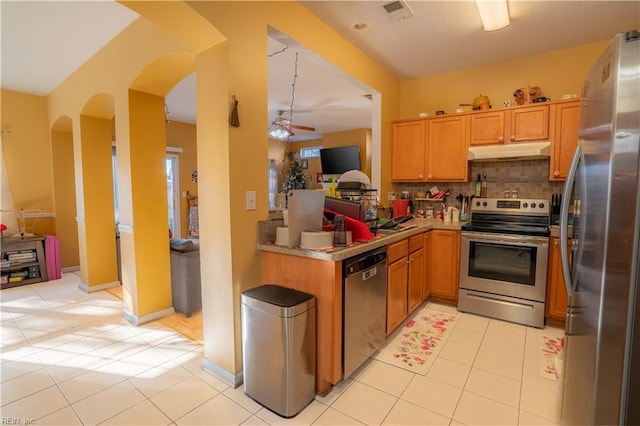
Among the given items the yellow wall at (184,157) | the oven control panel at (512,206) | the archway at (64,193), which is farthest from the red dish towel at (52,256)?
the oven control panel at (512,206)

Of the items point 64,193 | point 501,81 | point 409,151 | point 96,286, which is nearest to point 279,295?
point 409,151

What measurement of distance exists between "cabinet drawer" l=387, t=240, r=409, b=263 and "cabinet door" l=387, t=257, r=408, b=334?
0.04 metres

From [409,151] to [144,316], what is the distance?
3509 millimetres

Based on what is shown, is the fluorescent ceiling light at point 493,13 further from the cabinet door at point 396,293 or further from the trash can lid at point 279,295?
the trash can lid at point 279,295

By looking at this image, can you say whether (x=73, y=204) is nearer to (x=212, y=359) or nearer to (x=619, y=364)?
(x=212, y=359)

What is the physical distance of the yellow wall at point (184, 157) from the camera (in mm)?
6570

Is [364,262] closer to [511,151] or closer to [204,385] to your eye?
[204,385]

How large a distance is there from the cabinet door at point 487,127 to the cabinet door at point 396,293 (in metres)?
1.77

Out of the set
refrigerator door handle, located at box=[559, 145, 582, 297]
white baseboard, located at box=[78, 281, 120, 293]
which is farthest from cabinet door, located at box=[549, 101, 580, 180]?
white baseboard, located at box=[78, 281, 120, 293]

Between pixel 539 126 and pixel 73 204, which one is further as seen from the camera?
pixel 73 204

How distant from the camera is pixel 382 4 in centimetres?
242

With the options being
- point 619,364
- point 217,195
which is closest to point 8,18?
point 217,195

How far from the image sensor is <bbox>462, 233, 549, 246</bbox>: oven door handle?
278cm

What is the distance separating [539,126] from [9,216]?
6907mm
